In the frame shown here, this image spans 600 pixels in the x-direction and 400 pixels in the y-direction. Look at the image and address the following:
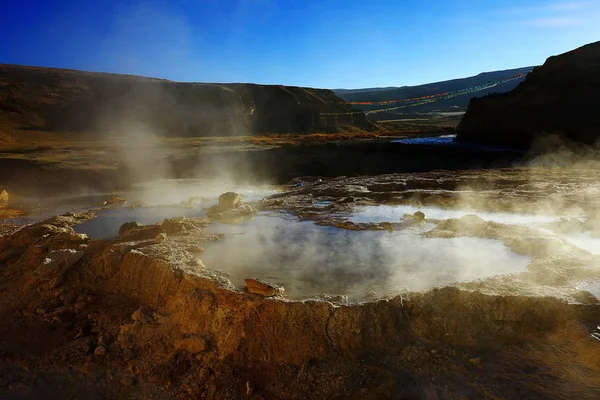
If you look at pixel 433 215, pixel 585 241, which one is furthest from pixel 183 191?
pixel 585 241

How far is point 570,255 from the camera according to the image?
4.44 metres

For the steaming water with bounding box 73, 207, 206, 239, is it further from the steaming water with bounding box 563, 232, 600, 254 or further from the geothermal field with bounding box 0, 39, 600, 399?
the steaming water with bounding box 563, 232, 600, 254

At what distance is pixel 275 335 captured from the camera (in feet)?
11.0

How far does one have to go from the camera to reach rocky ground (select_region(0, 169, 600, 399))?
9.59 ft

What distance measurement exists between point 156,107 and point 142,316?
29.3 m

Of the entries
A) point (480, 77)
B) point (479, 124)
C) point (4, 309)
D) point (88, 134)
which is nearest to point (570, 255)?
point (4, 309)

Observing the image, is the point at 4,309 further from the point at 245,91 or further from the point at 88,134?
the point at 245,91

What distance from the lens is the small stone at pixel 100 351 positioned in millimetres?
3590

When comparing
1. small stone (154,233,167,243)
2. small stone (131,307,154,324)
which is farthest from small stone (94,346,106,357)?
small stone (154,233,167,243)

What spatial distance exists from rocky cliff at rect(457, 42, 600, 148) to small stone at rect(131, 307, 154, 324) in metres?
17.2

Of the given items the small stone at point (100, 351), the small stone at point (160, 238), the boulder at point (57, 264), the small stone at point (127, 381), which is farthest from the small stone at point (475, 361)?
the boulder at point (57, 264)

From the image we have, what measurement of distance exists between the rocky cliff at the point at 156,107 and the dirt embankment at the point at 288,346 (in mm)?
24769

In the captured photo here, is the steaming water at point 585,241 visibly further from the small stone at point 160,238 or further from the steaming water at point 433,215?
the small stone at point 160,238

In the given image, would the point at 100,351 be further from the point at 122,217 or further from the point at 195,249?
the point at 122,217
